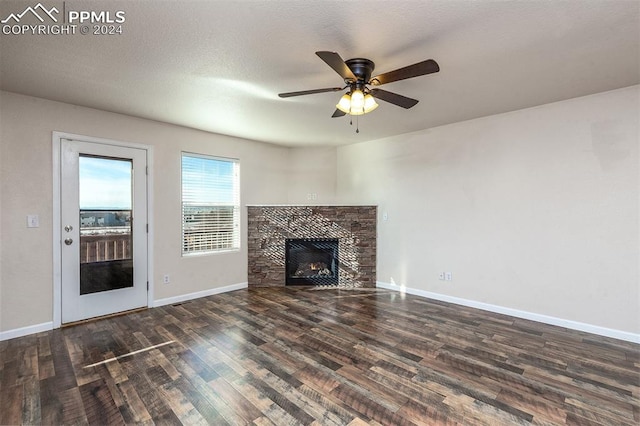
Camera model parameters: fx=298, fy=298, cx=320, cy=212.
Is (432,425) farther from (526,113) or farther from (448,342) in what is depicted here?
(526,113)

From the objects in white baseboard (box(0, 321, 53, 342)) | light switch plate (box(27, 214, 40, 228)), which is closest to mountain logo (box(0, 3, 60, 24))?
light switch plate (box(27, 214, 40, 228))

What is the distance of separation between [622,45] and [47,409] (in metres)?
4.76

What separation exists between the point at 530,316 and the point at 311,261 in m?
3.21

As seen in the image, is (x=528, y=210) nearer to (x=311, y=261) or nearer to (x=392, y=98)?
(x=392, y=98)

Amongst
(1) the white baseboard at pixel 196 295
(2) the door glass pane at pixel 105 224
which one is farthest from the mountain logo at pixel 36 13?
(1) the white baseboard at pixel 196 295

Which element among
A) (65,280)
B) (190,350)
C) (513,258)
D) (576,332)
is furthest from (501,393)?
(65,280)

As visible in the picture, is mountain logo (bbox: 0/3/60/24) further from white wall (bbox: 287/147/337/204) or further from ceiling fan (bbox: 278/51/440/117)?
white wall (bbox: 287/147/337/204)

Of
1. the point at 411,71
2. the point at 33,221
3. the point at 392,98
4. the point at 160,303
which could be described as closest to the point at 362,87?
the point at 392,98

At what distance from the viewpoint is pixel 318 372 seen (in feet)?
7.90

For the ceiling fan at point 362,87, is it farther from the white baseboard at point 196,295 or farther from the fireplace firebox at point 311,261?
the white baseboard at point 196,295

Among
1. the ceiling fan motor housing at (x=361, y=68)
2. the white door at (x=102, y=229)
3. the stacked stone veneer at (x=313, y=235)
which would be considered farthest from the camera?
the stacked stone veneer at (x=313, y=235)

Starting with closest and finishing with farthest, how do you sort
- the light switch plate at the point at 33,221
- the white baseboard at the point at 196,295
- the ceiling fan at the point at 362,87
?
the ceiling fan at the point at 362,87
the light switch plate at the point at 33,221
the white baseboard at the point at 196,295

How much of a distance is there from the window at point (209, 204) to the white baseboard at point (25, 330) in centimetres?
161

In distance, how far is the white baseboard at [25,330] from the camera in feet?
9.89
